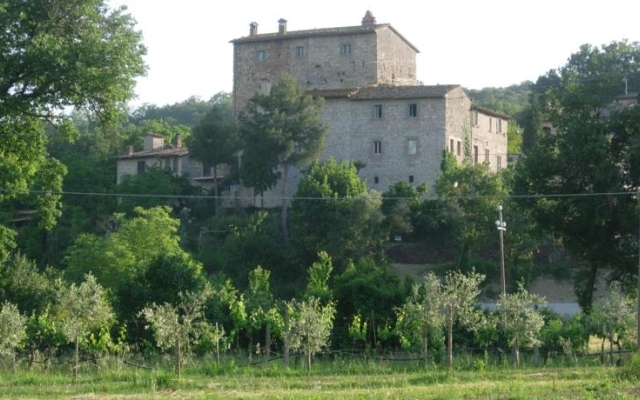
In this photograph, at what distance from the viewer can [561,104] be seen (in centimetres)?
4100

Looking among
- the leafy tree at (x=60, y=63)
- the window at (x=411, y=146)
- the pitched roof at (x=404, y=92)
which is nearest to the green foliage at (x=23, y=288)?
the leafy tree at (x=60, y=63)

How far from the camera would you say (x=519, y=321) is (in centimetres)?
2769

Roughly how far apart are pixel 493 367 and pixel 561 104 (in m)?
16.7

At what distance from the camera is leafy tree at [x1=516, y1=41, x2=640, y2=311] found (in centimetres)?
3966

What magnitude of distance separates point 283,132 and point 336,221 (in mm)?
9033

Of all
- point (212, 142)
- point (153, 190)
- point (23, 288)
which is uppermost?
point (212, 142)

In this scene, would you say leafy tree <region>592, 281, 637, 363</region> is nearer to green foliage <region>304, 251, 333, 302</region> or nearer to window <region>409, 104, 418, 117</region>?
green foliage <region>304, 251, 333, 302</region>

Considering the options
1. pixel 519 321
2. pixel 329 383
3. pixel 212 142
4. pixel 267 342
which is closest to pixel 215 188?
pixel 212 142

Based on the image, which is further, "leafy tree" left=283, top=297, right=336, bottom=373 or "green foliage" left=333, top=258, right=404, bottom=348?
"green foliage" left=333, top=258, right=404, bottom=348

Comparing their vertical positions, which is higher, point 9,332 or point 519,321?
point 519,321

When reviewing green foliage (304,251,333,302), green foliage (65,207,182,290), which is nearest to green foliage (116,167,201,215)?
green foliage (65,207,182,290)

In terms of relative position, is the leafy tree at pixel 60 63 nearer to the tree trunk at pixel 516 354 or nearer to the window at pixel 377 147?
the tree trunk at pixel 516 354

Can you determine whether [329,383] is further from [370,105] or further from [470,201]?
[370,105]

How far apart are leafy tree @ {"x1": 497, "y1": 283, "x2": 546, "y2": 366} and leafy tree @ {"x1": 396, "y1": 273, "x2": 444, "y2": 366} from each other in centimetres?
171
